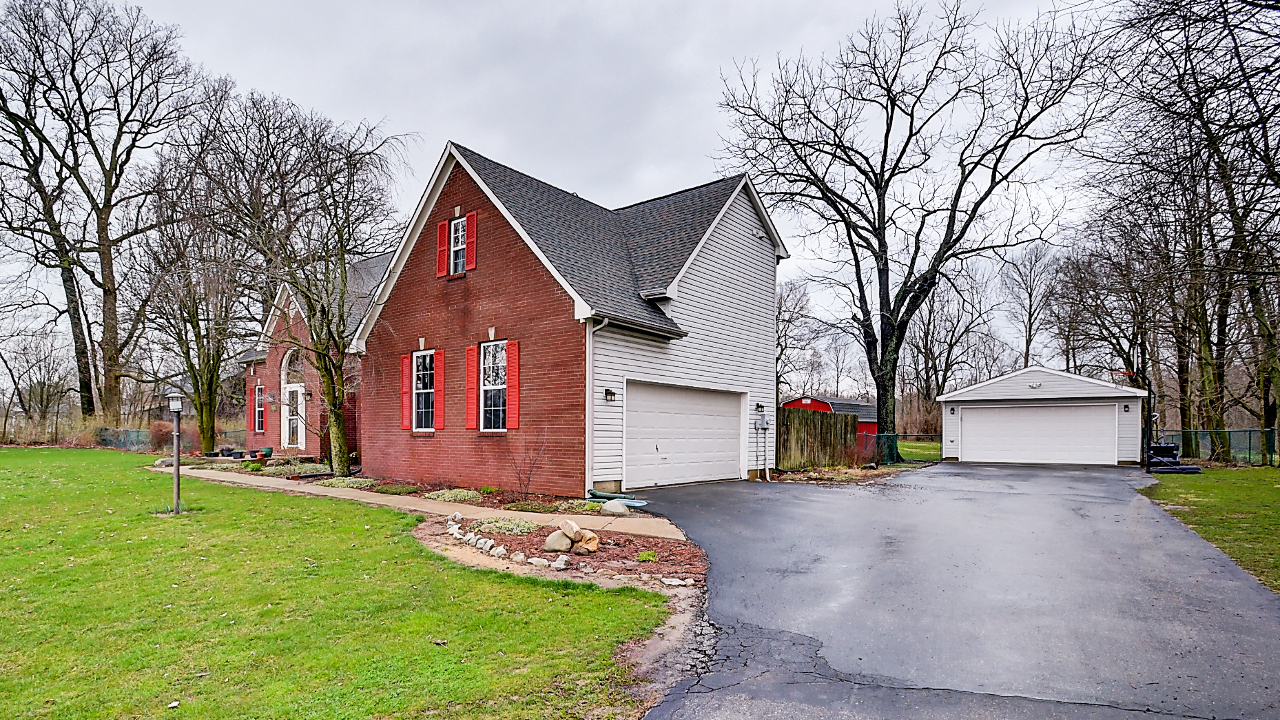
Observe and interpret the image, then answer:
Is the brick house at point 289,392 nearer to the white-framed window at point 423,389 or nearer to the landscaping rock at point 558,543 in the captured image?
the white-framed window at point 423,389

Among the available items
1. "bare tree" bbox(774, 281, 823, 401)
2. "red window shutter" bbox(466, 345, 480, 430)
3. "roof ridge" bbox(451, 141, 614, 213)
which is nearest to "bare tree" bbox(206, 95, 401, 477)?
"roof ridge" bbox(451, 141, 614, 213)

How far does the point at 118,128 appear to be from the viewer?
2816 centimetres

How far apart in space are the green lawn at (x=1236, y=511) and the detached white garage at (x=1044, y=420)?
5066 millimetres

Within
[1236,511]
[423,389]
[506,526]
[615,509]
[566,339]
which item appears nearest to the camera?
[506,526]

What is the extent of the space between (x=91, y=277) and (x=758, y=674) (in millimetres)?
33097

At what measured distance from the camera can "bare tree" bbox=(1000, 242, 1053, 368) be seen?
40.1 meters

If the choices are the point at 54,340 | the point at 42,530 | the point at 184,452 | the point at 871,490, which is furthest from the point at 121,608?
the point at 54,340

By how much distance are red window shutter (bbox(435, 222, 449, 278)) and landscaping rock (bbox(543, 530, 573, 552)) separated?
8.66 m

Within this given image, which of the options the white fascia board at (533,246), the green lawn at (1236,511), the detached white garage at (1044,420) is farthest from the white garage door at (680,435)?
the detached white garage at (1044,420)

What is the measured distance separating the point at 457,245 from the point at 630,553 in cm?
919

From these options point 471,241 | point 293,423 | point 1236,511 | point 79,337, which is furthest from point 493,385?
point 79,337

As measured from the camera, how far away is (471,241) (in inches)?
574

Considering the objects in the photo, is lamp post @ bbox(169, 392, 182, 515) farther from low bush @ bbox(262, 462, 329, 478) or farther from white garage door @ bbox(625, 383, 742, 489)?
white garage door @ bbox(625, 383, 742, 489)

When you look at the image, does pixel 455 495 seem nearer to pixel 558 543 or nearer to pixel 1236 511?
pixel 558 543
